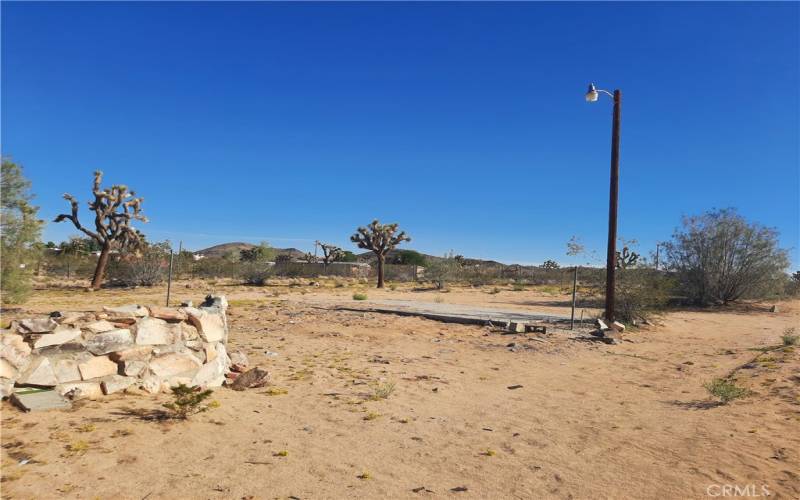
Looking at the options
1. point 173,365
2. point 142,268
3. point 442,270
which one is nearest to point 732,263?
point 442,270

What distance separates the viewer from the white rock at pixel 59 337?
470 centimetres

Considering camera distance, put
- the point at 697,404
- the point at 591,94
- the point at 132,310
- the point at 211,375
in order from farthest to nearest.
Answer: the point at 591,94, the point at 697,404, the point at 211,375, the point at 132,310

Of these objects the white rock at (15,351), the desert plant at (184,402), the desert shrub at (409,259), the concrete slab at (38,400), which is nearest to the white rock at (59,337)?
the white rock at (15,351)

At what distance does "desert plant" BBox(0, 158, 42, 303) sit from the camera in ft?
41.4

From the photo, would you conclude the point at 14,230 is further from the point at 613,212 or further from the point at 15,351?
the point at 613,212

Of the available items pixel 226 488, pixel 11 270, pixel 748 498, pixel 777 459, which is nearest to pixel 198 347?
pixel 226 488

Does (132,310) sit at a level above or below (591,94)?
below

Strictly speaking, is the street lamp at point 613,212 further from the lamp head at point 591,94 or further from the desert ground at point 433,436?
the desert ground at point 433,436

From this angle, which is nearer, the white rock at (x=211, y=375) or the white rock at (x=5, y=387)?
the white rock at (x=5, y=387)

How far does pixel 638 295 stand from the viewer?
14078 millimetres

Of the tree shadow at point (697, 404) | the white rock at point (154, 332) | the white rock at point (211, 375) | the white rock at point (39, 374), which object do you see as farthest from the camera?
the tree shadow at point (697, 404)

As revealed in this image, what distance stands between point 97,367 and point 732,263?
25.7m

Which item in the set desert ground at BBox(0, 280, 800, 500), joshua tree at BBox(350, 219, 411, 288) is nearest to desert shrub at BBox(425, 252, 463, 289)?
joshua tree at BBox(350, 219, 411, 288)

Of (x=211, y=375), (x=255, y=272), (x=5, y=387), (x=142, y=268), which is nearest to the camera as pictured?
(x=5, y=387)
